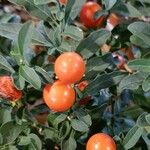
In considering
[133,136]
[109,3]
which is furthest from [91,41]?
[133,136]

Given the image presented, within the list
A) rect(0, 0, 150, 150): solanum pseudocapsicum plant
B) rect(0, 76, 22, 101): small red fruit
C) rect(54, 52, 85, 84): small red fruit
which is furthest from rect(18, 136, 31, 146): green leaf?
rect(54, 52, 85, 84): small red fruit

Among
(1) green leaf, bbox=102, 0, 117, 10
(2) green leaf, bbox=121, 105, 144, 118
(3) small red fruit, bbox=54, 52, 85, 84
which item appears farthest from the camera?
(2) green leaf, bbox=121, 105, 144, 118

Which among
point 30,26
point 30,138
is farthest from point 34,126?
point 30,26

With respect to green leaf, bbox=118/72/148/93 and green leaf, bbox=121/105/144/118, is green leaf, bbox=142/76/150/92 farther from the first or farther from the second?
green leaf, bbox=121/105/144/118

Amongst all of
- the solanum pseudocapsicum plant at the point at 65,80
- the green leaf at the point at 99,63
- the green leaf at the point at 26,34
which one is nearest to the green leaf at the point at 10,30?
the solanum pseudocapsicum plant at the point at 65,80

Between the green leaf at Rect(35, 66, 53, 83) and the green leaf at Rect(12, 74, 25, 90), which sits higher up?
the green leaf at Rect(35, 66, 53, 83)

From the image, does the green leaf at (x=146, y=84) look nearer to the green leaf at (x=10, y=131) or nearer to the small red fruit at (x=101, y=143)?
the small red fruit at (x=101, y=143)

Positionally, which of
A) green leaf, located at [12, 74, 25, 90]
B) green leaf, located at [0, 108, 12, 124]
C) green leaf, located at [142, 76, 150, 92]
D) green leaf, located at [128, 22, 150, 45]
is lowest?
green leaf, located at [0, 108, 12, 124]
